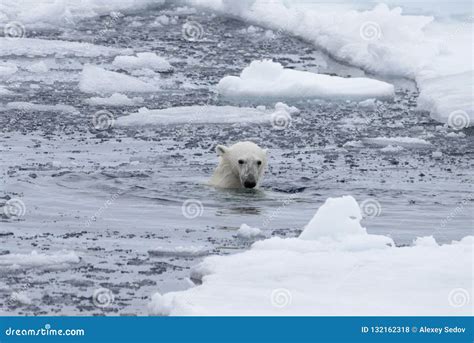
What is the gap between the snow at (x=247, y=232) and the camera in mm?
8008

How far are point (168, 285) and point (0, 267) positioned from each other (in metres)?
1.08

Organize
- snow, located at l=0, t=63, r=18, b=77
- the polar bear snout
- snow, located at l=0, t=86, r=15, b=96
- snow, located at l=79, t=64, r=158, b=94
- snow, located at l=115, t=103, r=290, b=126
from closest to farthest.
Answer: the polar bear snout < snow, located at l=115, t=103, r=290, b=126 < snow, located at l=0, t=86, r=15, b=96 < snow, located at l=79, t=64, r=158, b=94 < snow, located at l=0, t=63, r=18, b=77

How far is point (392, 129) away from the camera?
13.0m

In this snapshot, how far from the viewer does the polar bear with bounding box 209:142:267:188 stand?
33.4 feet

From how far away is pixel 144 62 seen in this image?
1694 centimetres

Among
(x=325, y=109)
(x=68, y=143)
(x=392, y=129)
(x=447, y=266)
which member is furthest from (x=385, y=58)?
(x=447, y=266)

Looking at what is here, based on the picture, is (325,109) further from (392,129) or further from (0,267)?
(0,267)
